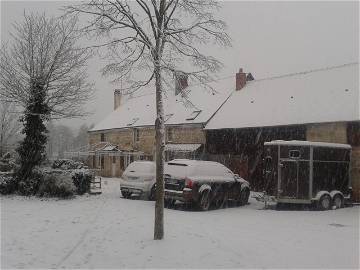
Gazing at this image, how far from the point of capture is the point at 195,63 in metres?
11.0

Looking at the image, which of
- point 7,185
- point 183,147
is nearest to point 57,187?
point 7,185

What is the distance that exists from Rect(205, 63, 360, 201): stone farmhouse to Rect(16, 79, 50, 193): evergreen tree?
37.8 ft

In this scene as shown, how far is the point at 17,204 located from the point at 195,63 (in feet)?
A: 30.1

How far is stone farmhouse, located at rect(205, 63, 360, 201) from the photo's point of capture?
21234mm

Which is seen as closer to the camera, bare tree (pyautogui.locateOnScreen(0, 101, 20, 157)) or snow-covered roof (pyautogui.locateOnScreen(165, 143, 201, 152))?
snow-covered roof (pyautogui.locateOnScreen(165, 143, 201, 152))

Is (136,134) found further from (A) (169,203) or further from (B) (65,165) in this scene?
(A) (169,203)

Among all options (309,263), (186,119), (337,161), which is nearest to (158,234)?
(309,263)

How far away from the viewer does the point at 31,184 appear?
18812mm

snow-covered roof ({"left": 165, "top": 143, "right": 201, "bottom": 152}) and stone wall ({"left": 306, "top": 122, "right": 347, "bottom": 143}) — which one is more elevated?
stone wall ({"left": 306, "top": 122, "right": 347, "bottom": 143})

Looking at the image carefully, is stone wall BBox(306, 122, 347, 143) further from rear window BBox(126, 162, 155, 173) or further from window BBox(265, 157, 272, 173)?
rear window BBox(126, 162, 155, 173)

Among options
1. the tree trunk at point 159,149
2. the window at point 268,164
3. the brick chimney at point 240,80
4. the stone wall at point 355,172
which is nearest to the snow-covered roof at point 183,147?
the brick chimney at point 240,80

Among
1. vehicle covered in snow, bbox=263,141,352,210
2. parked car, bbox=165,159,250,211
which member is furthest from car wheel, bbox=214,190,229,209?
vehicle covered in snow, bbox=263,141,352,210

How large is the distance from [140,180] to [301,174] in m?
6.67

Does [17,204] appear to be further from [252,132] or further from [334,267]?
[252,132]
